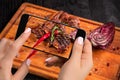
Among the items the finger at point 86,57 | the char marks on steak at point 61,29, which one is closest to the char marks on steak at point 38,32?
the char marks on steak at point 61,29

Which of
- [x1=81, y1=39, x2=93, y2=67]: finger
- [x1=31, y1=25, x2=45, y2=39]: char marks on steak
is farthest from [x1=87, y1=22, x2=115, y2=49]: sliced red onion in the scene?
[x1=81, y1=39, x2=93, y2=67]: finger

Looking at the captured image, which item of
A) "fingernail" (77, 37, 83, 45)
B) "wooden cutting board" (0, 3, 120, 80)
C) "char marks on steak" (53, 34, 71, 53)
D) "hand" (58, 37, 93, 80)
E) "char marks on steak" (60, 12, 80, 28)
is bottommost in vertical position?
"wooden cutting board" (0, 3, 120, 80)

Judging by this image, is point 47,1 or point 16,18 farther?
point 47,1

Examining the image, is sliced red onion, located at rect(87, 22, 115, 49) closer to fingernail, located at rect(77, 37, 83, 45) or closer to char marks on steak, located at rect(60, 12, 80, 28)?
char marks on steak, located at rect(60, 12, 80, 28)

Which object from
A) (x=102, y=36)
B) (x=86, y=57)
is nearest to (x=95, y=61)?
(x=102, y=36)

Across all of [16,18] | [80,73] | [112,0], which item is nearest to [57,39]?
[16,18]

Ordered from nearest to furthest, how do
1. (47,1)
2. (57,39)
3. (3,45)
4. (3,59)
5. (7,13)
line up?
(3,59), (3,45), (57,39), (7,13), (47,1)

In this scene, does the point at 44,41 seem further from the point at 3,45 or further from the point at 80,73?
the point at 80,73

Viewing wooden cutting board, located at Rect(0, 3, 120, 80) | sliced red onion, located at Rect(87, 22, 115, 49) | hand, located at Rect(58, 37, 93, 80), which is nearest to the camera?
hand, located at Rect(58, 37, 93, 80)
